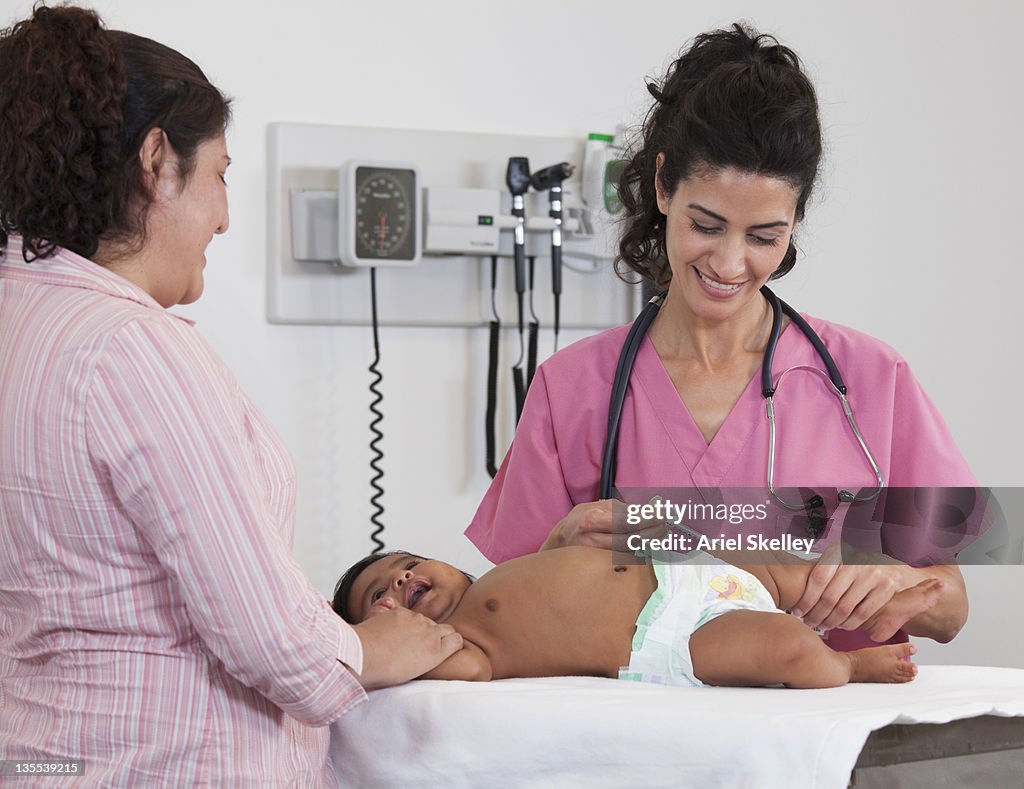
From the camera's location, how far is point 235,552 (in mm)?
983

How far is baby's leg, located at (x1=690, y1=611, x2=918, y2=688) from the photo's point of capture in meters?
1.23

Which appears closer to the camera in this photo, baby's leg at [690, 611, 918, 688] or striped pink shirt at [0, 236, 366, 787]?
striped pink shirt at [0, 236, 366, 787]

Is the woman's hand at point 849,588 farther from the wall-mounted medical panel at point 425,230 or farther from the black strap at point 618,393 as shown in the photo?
the wall-mounted medical panel at point 425,230

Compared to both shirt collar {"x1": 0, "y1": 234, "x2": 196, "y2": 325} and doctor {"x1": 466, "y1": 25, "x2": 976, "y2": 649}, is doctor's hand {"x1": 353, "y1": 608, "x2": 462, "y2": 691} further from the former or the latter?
shirt collar {"x1": 0, "y1": 234, "x2": 196, "y2": 325}

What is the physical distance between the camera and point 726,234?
5.07 ft

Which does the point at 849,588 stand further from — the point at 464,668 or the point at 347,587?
the point at 347,587

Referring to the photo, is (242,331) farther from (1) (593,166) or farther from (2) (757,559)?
(2) (757,559)

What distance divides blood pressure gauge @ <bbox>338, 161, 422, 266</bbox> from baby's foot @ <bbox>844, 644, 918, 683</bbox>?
1215mm

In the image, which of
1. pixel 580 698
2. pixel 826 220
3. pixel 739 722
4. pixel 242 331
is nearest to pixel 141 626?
pixel 580 698

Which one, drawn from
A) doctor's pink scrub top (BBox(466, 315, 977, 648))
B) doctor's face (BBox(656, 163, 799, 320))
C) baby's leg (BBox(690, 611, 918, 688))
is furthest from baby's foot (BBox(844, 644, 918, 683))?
doctor's face (BBox(656, 163, 799, 320))

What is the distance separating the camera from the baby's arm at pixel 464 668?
1.29 meters

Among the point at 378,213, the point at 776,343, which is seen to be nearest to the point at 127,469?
the point at 776,343

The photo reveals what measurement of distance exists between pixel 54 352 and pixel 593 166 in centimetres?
156

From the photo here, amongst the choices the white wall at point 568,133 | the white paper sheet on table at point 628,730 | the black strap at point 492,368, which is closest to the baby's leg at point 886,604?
the white paper sheet on table at point 628,730
